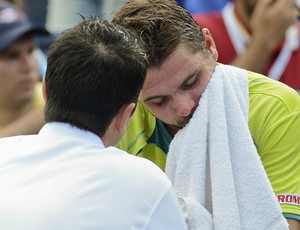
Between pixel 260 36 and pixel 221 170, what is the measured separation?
169 centimetres

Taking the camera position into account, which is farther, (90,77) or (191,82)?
(191,82)

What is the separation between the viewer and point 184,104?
2.74 m

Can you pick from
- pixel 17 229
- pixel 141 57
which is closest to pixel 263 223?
pixel 141 57

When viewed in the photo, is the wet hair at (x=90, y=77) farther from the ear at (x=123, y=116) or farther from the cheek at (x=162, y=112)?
the cheek at (x=162, y=112)

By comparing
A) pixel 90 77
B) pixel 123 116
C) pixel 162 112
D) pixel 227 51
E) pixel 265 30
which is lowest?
pixel 227 51

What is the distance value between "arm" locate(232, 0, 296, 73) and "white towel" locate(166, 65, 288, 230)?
1398mm

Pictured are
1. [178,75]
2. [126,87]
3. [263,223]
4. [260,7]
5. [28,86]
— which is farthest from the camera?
[260,7]

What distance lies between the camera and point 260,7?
4219 mm

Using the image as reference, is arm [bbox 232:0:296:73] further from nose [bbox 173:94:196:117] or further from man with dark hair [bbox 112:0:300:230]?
nose [bbox 173:94:196:117]

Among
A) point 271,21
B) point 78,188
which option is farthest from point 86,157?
point 271,21

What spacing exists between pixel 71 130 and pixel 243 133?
2.04 feet

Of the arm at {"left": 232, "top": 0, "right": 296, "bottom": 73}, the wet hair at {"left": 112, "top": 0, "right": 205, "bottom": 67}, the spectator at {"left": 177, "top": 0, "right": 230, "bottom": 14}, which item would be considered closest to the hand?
the arm at {"left": 232, "top": 0, "right": 296, "bottom": 73}

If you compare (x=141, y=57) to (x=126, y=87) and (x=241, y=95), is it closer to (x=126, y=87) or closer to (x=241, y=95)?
→ (x=126, y=87)

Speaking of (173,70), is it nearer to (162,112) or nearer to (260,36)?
(162,112)
